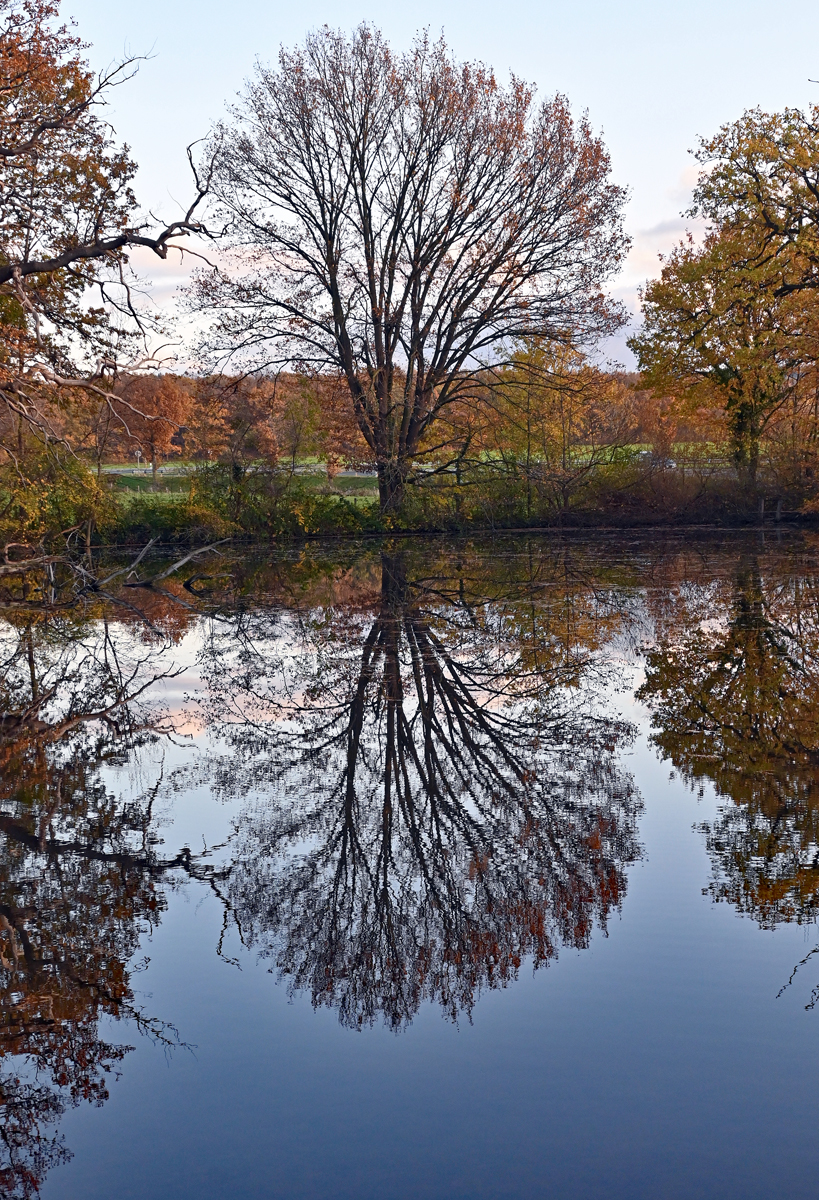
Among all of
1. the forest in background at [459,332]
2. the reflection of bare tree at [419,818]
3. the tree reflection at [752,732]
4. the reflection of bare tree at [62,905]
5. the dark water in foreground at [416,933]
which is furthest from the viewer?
the forest in background at [459,332]

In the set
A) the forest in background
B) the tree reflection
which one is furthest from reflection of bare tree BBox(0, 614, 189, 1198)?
the forest in background

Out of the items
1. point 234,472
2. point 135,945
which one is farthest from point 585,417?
point 135,945

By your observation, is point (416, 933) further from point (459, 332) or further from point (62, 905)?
point (459, 332)

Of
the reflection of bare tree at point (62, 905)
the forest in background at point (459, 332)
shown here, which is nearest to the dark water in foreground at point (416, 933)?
the reflection of bare tree at point (62, 905)

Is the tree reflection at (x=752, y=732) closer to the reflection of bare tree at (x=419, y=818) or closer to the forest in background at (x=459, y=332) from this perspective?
the reflection of bare tree at (x=419, y=818)

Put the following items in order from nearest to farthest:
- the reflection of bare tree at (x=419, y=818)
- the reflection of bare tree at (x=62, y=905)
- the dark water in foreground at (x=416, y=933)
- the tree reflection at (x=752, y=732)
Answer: the dark water in foreground at (x=416, y=933) → the reflection of bare tree at (x=62, y=905) → the reflection of bare tree at (x=419, y=818) → the tree reflection at (x=752, y=732)

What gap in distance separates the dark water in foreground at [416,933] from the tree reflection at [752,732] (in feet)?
0.11

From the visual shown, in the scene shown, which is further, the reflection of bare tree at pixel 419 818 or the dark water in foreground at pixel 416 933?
the reflection of bare tree at pixel 419 818

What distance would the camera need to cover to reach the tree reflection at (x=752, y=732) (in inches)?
205

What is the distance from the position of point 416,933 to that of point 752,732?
4.32m

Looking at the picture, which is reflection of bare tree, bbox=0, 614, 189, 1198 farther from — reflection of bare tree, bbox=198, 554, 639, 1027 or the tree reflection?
the tree reflection

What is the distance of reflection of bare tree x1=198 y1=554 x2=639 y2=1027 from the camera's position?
14.8ft

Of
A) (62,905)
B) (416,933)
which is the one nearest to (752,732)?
(416,933)

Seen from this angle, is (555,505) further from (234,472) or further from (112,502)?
(112,502)
